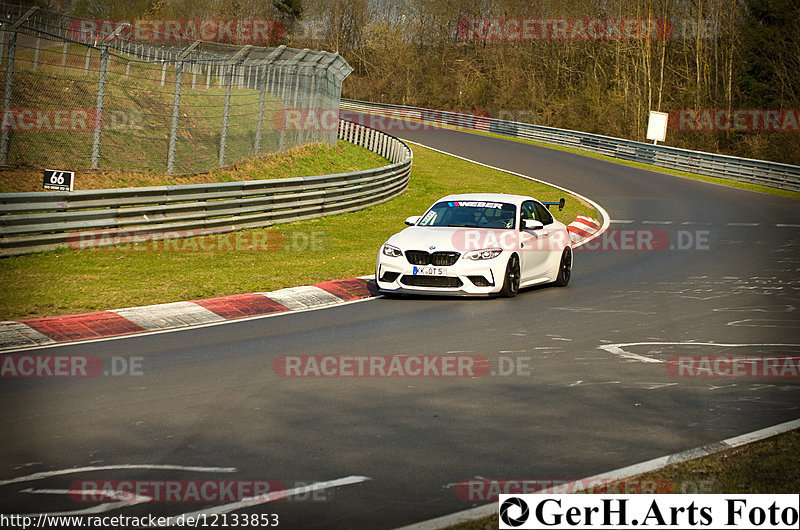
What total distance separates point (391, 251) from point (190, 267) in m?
3.81

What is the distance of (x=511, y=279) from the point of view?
13812mm

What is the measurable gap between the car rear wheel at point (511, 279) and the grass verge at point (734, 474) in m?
7.35

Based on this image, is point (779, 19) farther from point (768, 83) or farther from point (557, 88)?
point (557, 88)

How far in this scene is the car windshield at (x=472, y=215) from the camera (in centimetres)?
1450

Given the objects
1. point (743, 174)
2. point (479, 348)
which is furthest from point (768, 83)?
point (479, 348)

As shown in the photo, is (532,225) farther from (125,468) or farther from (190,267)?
(125,468)

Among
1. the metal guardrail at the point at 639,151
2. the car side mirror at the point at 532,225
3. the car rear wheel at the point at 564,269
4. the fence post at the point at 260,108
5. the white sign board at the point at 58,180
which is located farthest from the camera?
A: the metal guardrail at the point at 639,151

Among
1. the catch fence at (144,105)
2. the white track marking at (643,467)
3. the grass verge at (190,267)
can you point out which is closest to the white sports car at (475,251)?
the grass verge at (190,267)

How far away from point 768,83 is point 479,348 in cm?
4915

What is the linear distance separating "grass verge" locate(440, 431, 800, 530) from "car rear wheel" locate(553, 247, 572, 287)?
882 centimetres

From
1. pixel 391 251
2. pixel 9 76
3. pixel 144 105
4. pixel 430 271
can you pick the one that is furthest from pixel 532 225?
pixel 144 105

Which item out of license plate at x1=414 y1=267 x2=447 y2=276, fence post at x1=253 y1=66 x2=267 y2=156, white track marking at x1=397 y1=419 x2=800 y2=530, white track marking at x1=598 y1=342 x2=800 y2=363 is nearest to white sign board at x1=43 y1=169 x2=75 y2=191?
license plate at x1=414 y1=267 x2=447 y2=276

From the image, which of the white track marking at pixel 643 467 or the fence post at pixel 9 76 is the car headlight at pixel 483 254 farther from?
the fence post at pixel 9 76

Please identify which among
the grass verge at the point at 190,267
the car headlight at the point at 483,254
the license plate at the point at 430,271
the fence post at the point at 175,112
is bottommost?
the grass verge at the point at 190,267
